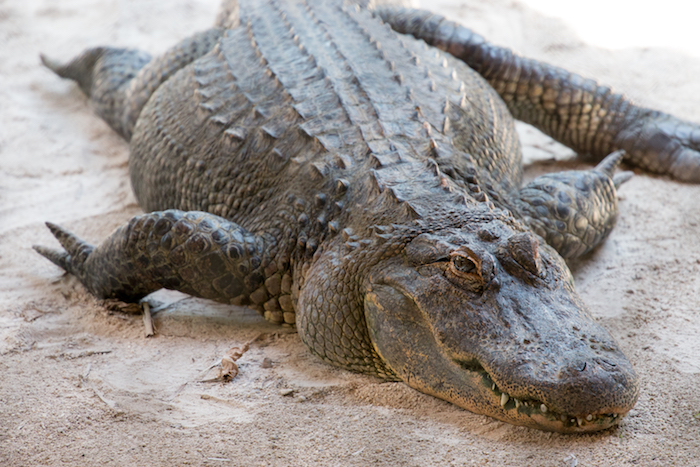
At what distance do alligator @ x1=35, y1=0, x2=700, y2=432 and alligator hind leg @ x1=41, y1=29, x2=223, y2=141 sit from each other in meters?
0.03

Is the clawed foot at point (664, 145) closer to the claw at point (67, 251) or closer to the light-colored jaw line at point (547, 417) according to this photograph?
the light-colored jaw line at point (547, 417)

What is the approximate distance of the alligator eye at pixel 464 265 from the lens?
7.48ft

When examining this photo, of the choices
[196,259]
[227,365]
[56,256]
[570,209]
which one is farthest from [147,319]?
[570,209]

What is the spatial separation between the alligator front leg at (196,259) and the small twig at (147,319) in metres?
0.14

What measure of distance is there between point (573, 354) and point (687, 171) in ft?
9.68

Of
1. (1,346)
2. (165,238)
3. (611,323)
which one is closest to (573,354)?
(611,323)

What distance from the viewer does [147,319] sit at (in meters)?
3.19

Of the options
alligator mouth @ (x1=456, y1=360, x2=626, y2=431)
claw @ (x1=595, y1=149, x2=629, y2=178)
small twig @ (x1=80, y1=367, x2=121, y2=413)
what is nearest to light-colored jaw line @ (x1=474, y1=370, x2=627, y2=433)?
alligator mouth @ (x1=456, y1=360, x2=626, y2=431)

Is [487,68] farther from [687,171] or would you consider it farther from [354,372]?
[354,372]

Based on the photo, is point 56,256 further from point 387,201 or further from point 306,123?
point 387,201

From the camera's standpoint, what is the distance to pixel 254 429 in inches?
89.8

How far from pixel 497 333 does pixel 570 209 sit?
143 cm

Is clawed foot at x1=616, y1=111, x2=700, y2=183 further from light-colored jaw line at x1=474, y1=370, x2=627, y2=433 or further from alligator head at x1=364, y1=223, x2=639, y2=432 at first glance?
light-colored jaw line at x1=474, y1=370, x2=627, y2=433

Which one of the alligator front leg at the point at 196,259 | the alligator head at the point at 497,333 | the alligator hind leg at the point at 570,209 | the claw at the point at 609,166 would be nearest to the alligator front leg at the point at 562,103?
the claw at the point at 609,166
